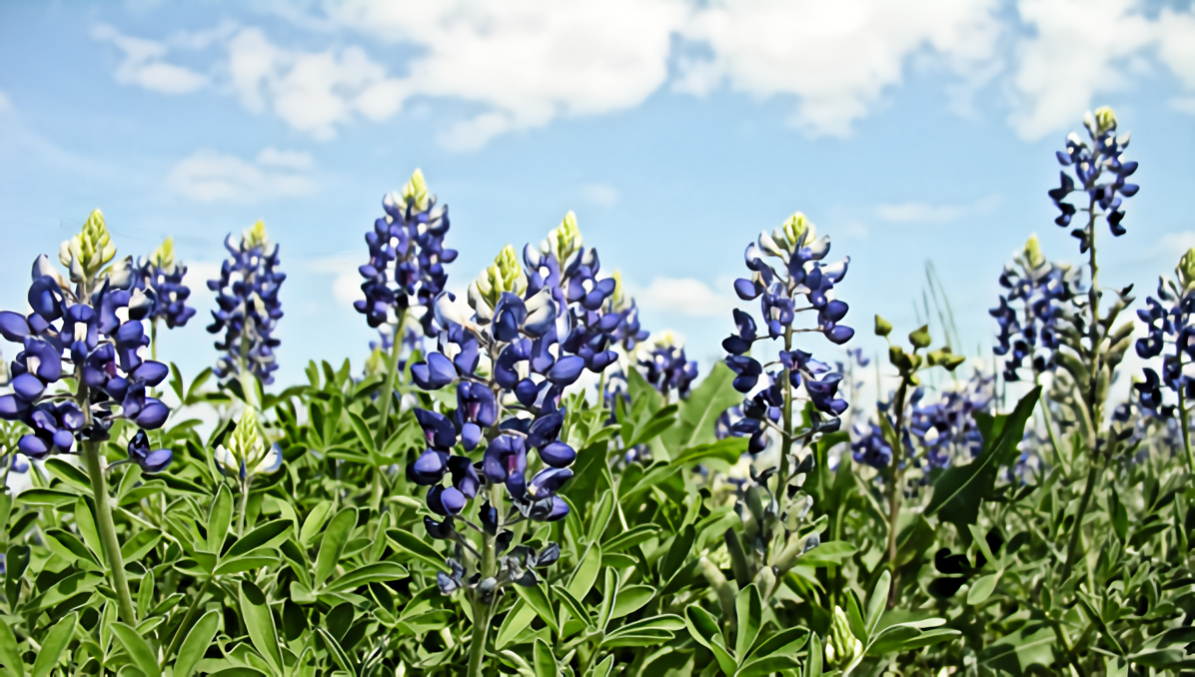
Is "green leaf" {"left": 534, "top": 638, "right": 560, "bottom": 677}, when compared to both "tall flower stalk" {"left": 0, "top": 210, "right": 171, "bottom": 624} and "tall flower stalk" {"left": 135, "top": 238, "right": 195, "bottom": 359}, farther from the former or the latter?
"tall flower stalk" {"left": 135, "top": 238, "right": 195, "bottom": 359}

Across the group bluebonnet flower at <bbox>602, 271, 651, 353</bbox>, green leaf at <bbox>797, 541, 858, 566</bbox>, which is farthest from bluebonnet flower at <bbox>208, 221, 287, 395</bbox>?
green leaf at <bbox>797, 541, 858, 566</bbox>

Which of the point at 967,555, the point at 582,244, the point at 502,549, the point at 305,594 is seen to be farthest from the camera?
the point at 967,555

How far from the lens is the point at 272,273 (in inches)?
180

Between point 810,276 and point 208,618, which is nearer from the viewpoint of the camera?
point 208,618

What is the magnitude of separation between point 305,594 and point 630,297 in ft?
7.80

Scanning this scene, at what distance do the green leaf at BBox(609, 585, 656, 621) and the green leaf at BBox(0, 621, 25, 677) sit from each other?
1.30 metres

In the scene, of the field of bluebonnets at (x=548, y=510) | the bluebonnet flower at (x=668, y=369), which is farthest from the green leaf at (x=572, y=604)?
the bluebonnet flower at (x=668, y=369)

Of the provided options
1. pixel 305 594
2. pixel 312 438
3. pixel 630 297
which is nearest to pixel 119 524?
pixel 312 438

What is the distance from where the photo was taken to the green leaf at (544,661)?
6.23 ft

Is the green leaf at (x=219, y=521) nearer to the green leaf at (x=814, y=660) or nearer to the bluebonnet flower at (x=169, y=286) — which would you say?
the green leaf at (x=814, y=660)

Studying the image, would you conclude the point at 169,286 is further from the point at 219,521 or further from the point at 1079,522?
the point at 1079,522

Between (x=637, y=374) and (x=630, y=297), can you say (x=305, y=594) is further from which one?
(x=630, y=297)

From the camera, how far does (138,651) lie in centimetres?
192

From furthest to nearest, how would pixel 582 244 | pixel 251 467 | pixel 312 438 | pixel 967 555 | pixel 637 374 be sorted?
pixel 637 374 < pixel 312 438 < pixel 967 555 < pixel 582 244 < pixel 251 467
